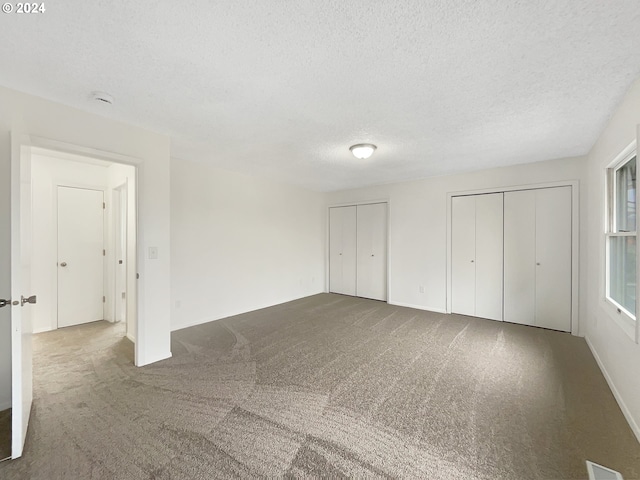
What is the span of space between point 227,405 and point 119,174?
12.0 ft

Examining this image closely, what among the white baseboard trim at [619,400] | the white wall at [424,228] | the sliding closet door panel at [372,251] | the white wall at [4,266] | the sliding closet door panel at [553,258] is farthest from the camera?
the sliding closet door panel at [372,251]

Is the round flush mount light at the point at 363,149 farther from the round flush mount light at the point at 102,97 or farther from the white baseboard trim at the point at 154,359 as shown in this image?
the white baseboard trim at the point at 154,359

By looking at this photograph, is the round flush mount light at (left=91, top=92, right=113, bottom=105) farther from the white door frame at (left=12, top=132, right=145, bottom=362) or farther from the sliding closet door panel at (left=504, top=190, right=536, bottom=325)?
the sliding closet door panel at (left=504, top=190, right=536, bottom=325)

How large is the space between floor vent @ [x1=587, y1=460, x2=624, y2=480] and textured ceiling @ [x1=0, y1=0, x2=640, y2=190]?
238cm

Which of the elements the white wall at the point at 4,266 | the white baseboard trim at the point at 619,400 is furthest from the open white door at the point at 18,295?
the white baseboard trim at the point at 619,400

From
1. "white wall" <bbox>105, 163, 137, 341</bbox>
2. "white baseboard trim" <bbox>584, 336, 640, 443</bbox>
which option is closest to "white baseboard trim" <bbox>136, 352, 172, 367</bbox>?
"white wall" <bbox>105, 163, 137, 341</bbox>

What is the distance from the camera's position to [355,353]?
2.89 metres

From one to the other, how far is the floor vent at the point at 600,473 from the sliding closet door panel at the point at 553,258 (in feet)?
9.06

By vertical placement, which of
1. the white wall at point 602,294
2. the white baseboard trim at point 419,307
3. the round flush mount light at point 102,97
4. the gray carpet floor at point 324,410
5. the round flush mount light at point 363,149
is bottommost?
the gray carpet floor at point 324,410

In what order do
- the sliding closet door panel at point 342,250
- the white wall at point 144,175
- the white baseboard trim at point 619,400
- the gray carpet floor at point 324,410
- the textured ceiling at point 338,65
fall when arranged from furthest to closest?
the sliding closet door panel at point 342,250 < the white wall at point 144,175 < the white baseboard trim at point 619,400 < the gray carpet floor at point 324,410 < the textured ceiling at point 338,65

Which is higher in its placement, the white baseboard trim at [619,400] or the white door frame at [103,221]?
the white door frame at [103,221]

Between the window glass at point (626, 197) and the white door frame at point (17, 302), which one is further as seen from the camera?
the window glass at point (626, 197)

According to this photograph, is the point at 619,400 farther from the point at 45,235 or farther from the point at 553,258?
the point at 45,235

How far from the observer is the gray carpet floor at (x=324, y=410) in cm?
147
